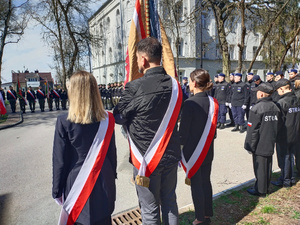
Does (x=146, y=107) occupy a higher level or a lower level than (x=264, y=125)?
higher

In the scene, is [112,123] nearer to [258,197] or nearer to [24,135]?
[258,197]

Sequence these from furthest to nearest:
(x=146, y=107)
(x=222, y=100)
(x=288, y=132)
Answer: (x=222, y=100) → (x=288, y=132) → (x=146, y=107)

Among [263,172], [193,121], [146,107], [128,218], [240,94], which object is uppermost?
[146,107]

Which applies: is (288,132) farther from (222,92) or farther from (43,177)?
(222,92)

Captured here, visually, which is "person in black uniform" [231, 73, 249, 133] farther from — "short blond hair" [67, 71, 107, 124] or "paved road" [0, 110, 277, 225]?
"short blond hair" [67, 71, 107, 124]

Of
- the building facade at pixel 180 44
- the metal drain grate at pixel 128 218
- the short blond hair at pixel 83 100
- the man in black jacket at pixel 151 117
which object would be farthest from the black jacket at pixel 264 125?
the building facade at pixel 180 44

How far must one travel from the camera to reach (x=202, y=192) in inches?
111

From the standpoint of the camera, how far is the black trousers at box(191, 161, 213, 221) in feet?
9.17

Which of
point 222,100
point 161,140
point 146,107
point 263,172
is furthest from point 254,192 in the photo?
point 222,100

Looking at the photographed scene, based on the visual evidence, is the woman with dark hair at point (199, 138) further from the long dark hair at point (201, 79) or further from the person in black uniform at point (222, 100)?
the person in black uniform at point (222, 100)

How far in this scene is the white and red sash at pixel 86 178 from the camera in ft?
6.88

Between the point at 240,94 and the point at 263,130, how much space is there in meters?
5.63

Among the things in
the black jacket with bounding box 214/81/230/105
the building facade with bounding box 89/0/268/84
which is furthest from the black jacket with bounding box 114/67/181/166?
the building facade with bounding box 89/0/268/84

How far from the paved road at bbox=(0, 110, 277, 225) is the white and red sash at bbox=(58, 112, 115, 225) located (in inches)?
55.0
